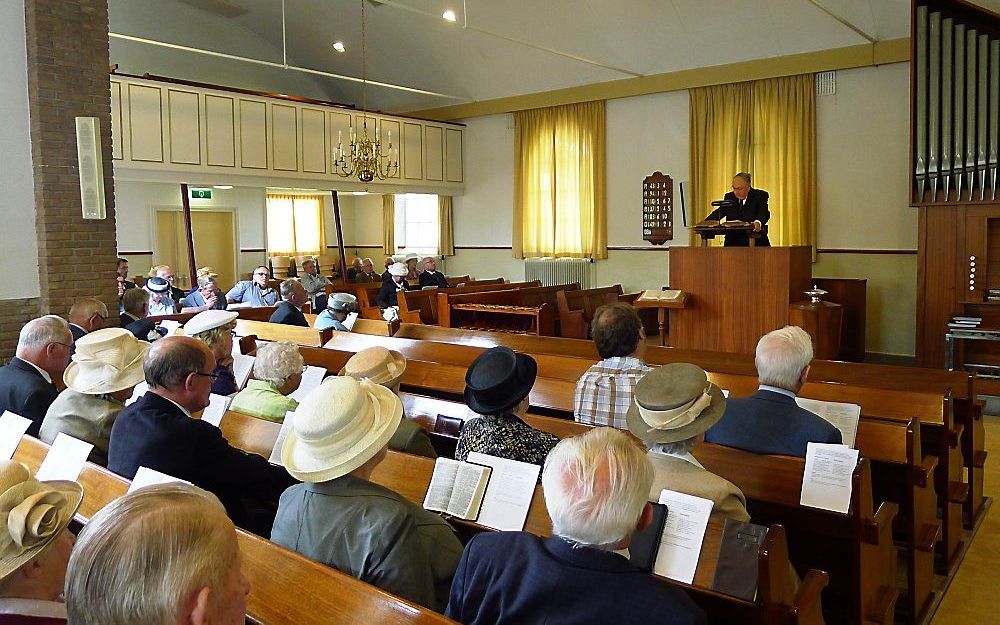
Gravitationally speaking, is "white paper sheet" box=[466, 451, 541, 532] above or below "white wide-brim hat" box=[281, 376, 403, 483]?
below

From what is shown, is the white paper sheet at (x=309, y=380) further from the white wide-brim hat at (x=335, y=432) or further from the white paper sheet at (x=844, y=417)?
the white paper sheet at (x=844, y=417)

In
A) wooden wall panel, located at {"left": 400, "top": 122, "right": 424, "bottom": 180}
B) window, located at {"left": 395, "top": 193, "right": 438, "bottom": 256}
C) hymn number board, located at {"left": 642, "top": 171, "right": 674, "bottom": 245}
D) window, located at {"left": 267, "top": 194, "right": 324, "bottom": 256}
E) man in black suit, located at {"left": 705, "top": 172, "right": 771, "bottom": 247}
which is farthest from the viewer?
window, located at {"left": 267, "top": 194, "right": 324, "bottom": 256}

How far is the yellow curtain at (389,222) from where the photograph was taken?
16.3 metres

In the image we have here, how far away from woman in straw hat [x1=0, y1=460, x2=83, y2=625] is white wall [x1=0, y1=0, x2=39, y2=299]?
5349mm

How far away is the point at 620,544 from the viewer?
1576 millimetres

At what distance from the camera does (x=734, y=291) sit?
7062 mm

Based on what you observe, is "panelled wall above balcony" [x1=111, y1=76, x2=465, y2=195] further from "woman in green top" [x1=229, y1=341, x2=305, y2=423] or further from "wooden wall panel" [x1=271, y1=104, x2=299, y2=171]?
"woman in green top" [x1=229, y1=341, x2=305, y2=423]

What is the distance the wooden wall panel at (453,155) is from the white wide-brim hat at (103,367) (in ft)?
35.7

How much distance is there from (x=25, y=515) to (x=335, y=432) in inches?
28.5

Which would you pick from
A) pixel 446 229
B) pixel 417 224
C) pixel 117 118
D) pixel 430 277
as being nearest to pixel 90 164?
pixel 117 118

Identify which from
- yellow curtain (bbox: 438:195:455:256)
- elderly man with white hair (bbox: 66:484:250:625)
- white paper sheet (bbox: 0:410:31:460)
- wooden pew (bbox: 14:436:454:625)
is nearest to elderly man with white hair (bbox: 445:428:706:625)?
wooden pew (bbox: 14:436:454:625)

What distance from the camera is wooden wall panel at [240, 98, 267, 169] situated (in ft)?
37.3

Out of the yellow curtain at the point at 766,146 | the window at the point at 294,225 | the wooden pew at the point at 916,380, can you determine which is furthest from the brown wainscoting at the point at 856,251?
the window at the point at 294,225

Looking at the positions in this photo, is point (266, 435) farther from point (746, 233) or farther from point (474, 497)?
point (746, 233)
